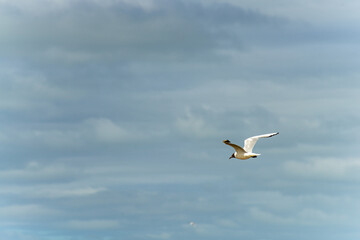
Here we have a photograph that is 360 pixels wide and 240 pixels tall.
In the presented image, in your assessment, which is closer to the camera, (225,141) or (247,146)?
(225,141)

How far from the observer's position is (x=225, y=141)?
138500mm

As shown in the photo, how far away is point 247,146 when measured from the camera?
529 feet

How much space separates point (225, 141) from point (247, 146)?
23.8 meters
